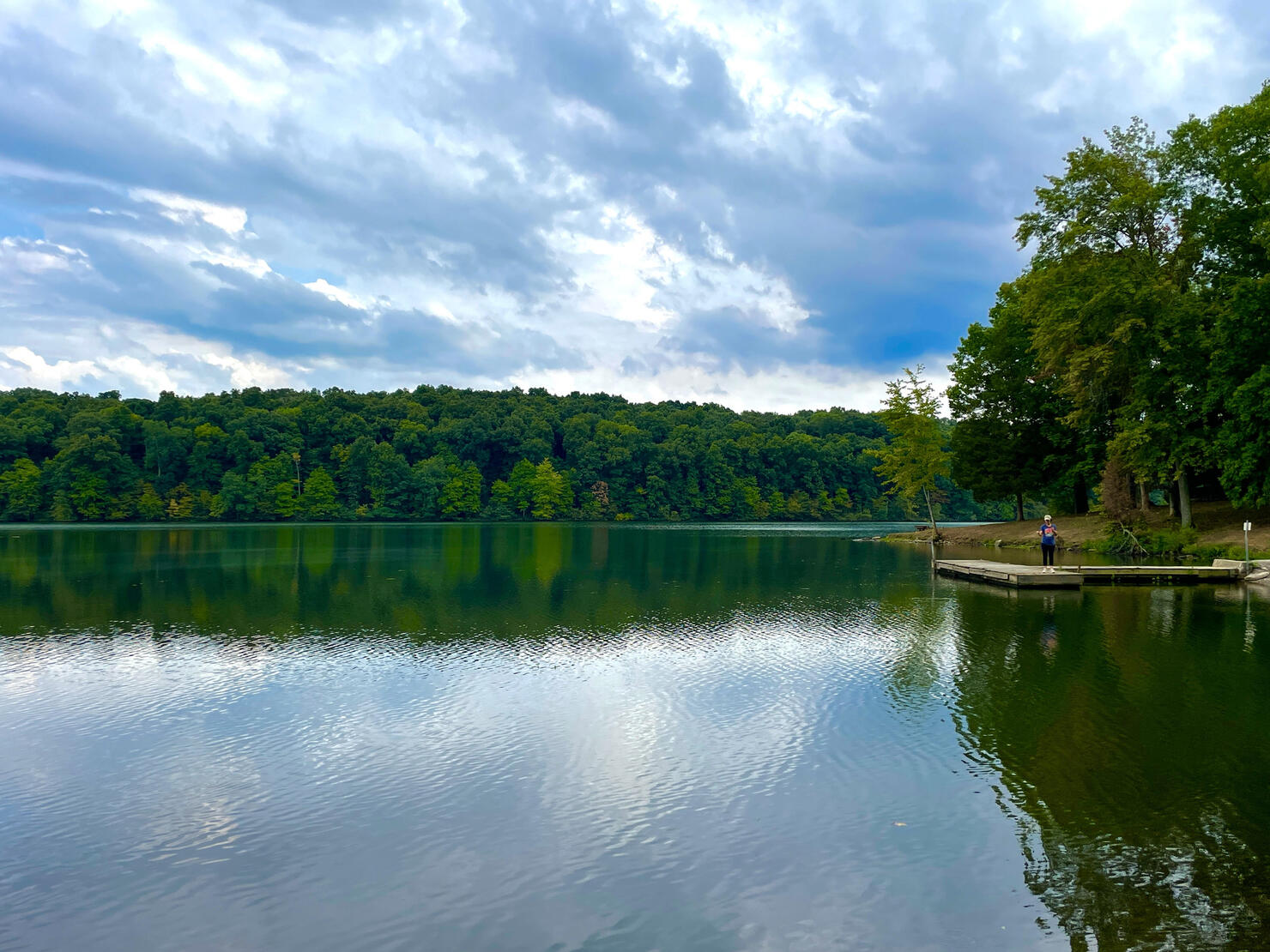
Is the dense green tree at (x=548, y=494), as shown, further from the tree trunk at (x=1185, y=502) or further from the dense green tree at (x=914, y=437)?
the tree trunk at (x=1185, y=502)

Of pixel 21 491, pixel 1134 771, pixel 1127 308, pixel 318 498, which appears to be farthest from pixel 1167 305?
pixel 21 491

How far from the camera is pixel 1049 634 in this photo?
18.3m

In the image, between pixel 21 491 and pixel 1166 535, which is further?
pixel 21 491

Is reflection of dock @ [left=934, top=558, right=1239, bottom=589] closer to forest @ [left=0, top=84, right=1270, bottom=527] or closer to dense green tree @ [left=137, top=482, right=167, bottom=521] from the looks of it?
forest @ [left=0, top=84, right=1270, bottom=527]

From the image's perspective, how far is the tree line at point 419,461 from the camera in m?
102

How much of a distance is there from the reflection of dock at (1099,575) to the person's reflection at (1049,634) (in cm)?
426

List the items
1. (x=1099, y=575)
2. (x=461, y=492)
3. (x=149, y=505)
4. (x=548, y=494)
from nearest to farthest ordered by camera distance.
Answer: (x=1099, y=575), (x=149, y=505), (x=461, y=492), (x=548, y=494)

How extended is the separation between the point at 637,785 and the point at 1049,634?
42.5 ft

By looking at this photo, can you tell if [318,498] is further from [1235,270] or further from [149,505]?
[1235,270]

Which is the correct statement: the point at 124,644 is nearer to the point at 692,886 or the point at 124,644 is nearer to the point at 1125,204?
the point at 692,886

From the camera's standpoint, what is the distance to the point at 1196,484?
4347cm

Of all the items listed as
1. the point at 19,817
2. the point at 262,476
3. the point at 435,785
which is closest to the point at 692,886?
the point at 435,785

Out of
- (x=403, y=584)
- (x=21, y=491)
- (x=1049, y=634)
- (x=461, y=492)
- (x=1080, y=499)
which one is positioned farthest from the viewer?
(x=461, y=492)

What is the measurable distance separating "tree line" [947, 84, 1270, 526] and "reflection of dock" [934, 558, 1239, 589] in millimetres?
5281
